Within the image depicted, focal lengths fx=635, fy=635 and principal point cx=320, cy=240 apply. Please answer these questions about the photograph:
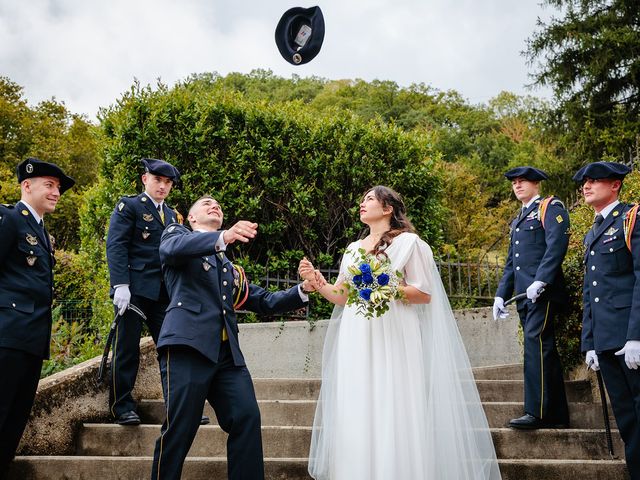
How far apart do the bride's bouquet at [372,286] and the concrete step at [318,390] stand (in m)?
2.14

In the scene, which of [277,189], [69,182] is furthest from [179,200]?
[69,182]

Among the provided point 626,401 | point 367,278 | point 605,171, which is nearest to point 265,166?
point 367,278

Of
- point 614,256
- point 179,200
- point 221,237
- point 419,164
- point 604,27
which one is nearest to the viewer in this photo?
point 221,237

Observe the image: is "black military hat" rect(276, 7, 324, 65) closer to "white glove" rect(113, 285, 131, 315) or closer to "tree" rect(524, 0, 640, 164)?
"white glove" rect(113, 285, 131, 315)

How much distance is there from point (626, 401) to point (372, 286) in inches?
74.5

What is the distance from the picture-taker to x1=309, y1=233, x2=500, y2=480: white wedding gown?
158 inches

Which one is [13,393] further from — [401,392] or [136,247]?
[401,392]

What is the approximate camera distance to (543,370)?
17.0ft

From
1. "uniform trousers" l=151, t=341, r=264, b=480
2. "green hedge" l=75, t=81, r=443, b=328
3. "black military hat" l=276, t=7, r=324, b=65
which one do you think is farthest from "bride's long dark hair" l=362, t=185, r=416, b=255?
"black military hat" l=276, t=7, r=324, b=65

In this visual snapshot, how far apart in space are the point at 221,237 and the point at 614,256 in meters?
2.76

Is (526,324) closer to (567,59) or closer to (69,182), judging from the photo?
(69,182)

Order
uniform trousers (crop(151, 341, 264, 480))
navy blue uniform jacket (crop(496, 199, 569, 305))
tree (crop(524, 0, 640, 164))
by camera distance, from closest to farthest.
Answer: uniform trousers (crop(151, 341, 264, 480)) → navy blue uniform jacket (crop(496, 199, 569, 305)) → tree (crop(524, 0, 640, 164))

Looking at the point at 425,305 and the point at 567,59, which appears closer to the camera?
the point at 425,305

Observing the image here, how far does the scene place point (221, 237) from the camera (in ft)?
12.3
